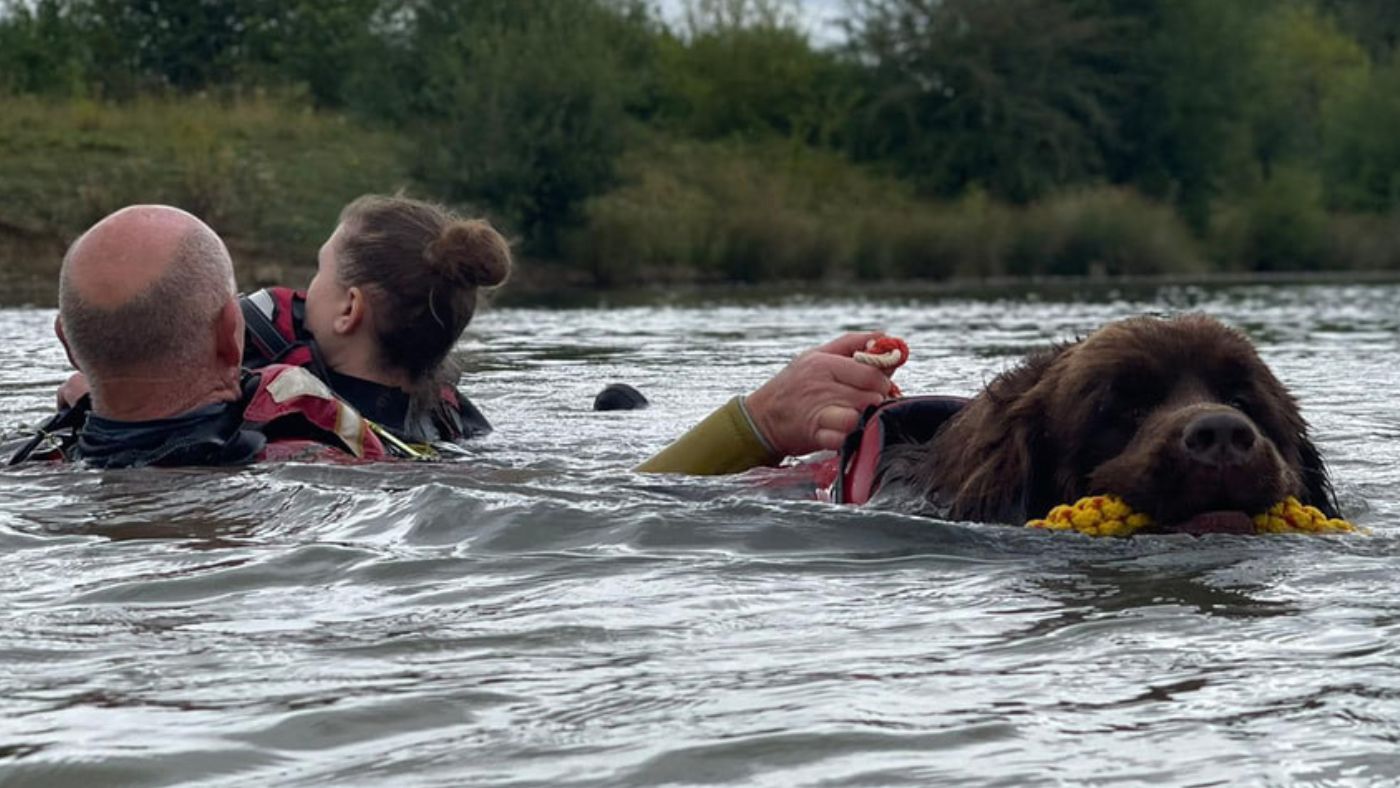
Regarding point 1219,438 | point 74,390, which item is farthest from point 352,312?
point 1219,438

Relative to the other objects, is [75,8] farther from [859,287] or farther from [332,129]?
[859,287]

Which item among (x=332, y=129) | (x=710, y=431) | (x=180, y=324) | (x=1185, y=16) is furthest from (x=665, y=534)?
(x=1185, y=16)

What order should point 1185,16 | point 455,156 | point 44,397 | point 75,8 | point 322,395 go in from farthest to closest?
point 1185,16, point 75,8, point 455,156, point 44,397, point 322,395

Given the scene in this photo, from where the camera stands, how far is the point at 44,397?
10.7 meters

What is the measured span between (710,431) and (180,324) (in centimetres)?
159

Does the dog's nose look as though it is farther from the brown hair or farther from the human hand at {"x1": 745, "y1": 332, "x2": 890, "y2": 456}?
the brown hair

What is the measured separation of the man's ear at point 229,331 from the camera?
21.9 ft

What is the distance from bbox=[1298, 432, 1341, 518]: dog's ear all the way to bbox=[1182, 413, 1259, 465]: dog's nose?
2.08 feet

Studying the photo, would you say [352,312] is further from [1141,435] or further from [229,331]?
[1141,435]

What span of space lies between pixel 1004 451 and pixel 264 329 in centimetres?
302

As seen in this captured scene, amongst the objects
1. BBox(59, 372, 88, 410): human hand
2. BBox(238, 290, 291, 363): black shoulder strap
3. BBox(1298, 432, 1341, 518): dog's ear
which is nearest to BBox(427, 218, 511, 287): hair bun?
BBox(238, 290, 291, 363): black shoulder strap

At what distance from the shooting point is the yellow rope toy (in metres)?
5.02

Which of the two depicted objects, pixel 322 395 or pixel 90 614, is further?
pixel 322 395

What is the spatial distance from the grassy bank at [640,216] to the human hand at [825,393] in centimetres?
2607
